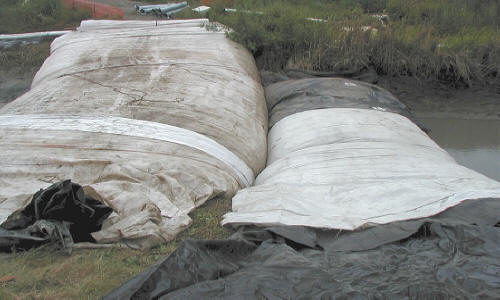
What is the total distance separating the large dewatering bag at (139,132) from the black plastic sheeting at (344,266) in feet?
1.67

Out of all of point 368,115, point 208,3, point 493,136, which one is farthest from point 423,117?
point 208,3

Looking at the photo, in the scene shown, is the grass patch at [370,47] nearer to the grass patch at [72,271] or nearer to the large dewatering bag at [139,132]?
the large dewatering bag at [139,132]

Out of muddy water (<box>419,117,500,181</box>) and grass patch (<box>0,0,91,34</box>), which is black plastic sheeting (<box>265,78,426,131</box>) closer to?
muddy water (<box>419,117,500,181</box>)

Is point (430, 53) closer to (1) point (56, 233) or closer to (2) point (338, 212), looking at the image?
(2) point (338, 212)

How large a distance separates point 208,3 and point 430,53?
12.4 ft

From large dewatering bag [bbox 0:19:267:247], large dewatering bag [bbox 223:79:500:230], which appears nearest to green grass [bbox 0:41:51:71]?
large dewatering bag [bbox 0:19:267:247]

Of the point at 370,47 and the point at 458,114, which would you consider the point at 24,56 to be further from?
the point at 458,114

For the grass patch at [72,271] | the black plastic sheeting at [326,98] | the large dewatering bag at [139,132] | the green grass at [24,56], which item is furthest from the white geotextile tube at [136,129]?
the green grass at [24,56]

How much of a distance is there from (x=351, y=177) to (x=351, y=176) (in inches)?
0.4

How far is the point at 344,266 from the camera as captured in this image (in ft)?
5.12

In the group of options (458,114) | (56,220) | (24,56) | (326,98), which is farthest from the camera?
(24,56)

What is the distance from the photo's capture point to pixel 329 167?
255 cm

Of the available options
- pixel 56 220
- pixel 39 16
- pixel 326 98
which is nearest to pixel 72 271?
pixel 56 220

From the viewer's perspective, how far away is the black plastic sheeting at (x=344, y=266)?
4.28 feet
